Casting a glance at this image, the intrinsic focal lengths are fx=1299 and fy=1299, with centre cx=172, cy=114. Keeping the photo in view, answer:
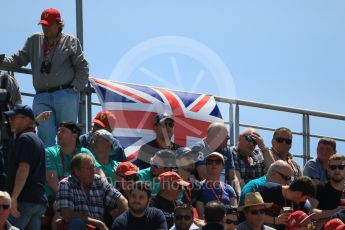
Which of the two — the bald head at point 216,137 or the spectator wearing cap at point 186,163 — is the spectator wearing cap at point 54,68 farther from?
the bald head at point 216,137

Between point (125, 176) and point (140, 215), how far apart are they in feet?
4.83

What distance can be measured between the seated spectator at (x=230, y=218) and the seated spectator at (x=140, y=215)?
4.06ft

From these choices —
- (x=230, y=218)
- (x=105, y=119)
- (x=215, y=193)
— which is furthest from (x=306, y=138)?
(x=230, y=218)

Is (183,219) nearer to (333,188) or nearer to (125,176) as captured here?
(125,176)

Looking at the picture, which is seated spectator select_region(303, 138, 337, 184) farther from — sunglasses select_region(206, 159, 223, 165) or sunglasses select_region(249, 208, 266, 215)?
sunglasses select_region(249, 208, 266, 215)

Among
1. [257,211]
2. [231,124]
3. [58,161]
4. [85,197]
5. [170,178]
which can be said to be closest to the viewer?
[85,197]

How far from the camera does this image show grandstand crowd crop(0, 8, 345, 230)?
605 inches

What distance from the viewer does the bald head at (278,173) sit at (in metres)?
17.5

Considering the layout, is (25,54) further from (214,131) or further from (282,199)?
(282,199)

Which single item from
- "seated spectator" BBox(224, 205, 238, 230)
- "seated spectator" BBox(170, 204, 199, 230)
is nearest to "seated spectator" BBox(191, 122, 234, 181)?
"seated spectator" BBox(224, 205, 238, 230)

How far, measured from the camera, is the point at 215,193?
17312 millimetres

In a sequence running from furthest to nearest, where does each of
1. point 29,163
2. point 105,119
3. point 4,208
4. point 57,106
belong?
1. point 105,119
2. point 57,106
3. point 29,163
4. point 4,208

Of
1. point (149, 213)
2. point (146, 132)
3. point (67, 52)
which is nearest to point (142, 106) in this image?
point (146, 132)

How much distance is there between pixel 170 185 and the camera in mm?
16531
